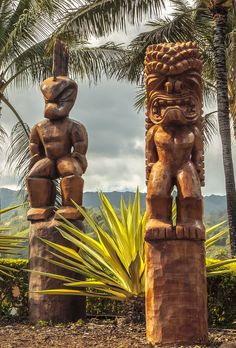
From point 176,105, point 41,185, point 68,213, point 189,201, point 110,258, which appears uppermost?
point 176,105

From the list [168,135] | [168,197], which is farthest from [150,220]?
[168,135]

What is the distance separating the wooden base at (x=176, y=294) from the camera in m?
4.75

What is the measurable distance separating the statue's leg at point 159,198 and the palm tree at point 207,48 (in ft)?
19.6

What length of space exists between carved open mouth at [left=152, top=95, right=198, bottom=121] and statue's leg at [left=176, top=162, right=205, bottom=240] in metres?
0.52

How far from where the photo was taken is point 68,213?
6.43 metres

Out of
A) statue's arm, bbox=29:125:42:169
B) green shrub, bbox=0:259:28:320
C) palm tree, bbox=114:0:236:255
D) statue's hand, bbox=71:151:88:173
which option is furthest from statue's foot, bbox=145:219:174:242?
palm tree, bbox=114:0:236:255

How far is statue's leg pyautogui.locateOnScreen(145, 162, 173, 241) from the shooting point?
16.4 feet

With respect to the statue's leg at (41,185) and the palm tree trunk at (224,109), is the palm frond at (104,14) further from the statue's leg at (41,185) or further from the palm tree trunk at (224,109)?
the statue's leg at (41,185)

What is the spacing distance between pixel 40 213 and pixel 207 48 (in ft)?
30.5

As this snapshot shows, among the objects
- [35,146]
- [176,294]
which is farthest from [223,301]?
[35,146]

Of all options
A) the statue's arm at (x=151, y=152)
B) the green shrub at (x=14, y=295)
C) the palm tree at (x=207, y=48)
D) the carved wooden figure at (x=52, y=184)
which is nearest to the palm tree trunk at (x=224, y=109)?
the palm tree at (x=207, y=48)

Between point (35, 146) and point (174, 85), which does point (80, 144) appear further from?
point (174, 85)

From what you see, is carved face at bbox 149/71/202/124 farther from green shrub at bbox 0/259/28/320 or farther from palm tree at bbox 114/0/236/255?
palm tree at bbox 114/0/236/255

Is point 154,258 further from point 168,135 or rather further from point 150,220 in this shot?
point 168,135
